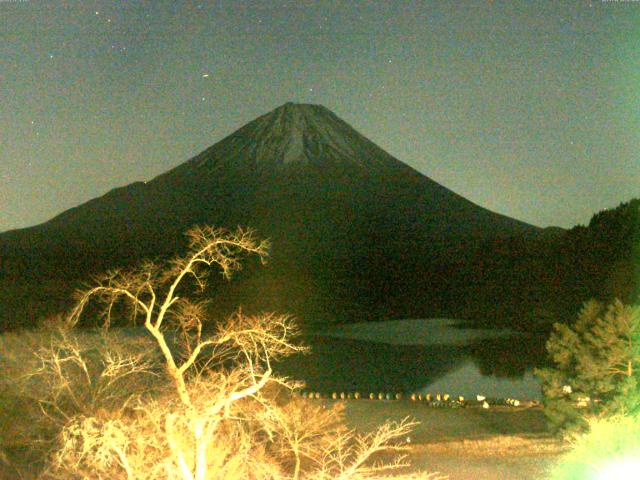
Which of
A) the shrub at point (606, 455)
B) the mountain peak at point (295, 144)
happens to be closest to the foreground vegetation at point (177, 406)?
the shrub at point (606, 455)

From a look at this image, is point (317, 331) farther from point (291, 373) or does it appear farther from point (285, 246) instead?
point (285, 246)

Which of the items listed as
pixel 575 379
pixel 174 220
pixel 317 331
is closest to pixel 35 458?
pixel 575 379

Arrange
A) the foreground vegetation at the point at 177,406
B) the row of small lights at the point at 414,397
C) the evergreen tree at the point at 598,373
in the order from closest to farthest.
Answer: the foreground vegetation at the point at 177,406, the evergreen tree at the point at 598,373, the row of small lights at the point at 414,397

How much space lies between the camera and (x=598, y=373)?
470 inches

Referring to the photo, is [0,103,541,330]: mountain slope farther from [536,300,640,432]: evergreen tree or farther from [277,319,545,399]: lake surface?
[536,300,640,432]: evergreen tree

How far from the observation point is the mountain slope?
61438mm

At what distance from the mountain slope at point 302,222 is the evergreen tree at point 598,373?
132ft

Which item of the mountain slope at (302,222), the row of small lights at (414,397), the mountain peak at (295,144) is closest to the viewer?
the row of small lights at (414,397)

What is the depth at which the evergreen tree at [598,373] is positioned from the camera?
11656mm

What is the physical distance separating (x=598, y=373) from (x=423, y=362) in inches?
666

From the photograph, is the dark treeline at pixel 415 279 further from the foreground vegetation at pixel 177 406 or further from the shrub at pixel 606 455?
the foreground vegetation at pixel 177 406

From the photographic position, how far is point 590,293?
104ft

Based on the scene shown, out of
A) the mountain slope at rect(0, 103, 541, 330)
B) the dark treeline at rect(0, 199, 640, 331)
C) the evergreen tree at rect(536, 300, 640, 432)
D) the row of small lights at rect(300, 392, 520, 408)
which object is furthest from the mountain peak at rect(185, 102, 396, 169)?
the evergreen tree at rect(536, 300, 640, 432)

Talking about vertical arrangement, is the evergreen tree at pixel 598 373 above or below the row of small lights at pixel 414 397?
above
